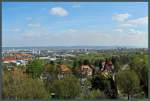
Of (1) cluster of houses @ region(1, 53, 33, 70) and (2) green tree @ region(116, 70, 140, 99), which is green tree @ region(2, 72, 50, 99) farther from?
(2) green tree @ region(116, 70, 140, 99)

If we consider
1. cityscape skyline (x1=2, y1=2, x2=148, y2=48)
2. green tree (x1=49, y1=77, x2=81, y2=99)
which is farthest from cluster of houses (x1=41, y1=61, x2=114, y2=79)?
cityscape skyline (x1=2, y1=2, x2=148, y2=48)

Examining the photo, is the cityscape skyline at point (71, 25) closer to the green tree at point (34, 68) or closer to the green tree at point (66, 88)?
the green tree at point (34, 68)

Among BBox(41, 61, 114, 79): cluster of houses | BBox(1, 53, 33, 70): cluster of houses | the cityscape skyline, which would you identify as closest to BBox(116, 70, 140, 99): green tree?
BBox(41, 61, 114, 79): cluster of houses

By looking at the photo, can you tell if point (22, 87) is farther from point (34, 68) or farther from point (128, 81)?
point (128, 81)

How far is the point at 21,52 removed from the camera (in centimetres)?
438

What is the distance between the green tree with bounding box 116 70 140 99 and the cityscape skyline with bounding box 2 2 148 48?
35 cm

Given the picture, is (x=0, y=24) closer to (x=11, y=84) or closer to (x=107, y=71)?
(x=11, y=84)

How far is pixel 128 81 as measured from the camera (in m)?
4.34

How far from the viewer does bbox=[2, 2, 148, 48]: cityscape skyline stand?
433 centimetres

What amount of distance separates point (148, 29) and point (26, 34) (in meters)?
1.45

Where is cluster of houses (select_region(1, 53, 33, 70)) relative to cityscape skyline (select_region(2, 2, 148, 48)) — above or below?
below

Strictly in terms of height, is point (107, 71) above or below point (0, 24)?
below

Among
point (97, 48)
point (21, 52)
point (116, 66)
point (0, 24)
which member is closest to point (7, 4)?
point (0, 24)

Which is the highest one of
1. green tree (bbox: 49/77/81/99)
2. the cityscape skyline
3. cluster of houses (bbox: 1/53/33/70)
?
the cityscape skyline
